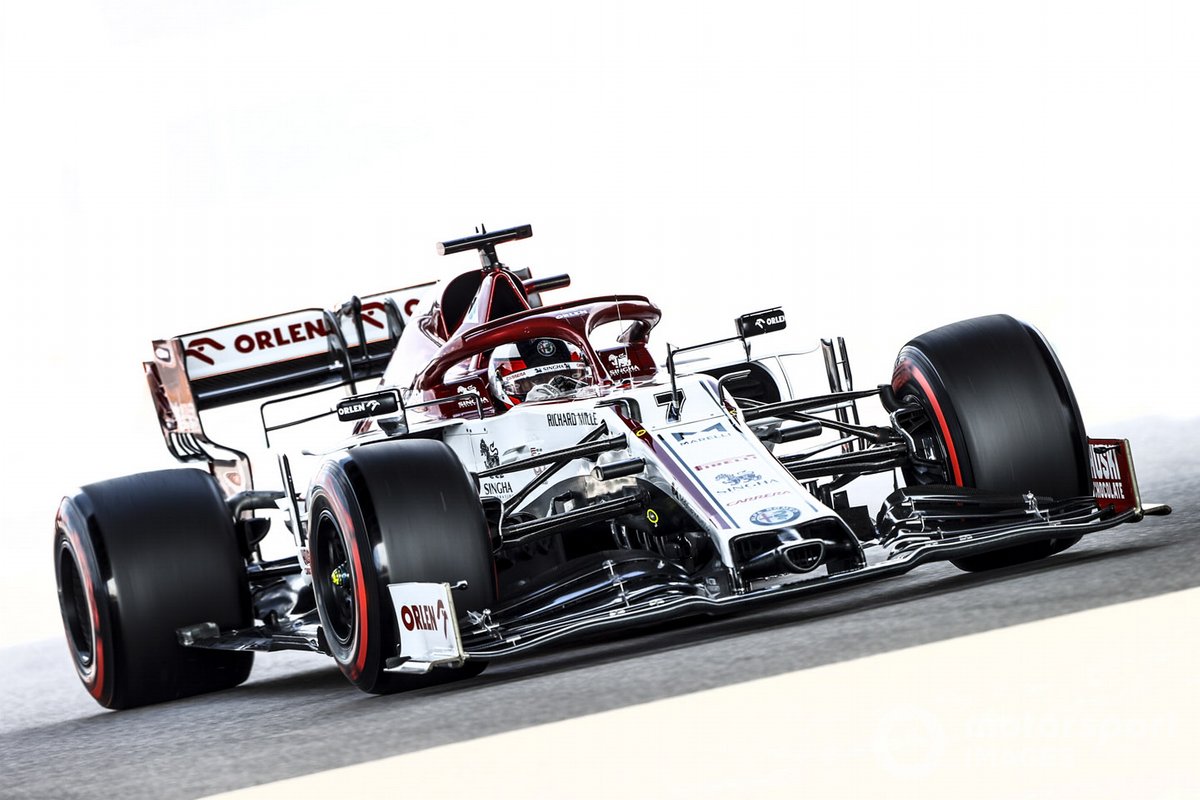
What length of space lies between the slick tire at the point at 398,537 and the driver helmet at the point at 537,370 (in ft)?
4.58

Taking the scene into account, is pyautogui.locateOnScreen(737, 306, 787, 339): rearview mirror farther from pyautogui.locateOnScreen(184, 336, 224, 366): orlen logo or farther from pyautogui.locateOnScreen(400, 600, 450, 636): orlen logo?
pyautogui.locateOnScreen(184, 336, 224, 366): orlen logo

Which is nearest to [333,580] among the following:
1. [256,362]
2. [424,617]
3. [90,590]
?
[424,617]

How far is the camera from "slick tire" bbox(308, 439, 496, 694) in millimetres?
6516

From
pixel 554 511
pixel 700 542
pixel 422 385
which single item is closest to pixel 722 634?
pixel 700 542

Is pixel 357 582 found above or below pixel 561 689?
above

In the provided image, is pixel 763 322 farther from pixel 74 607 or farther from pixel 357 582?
pixel 74 607

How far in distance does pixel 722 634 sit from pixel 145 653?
122 inches

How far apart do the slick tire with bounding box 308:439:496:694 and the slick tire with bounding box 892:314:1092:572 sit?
6.83 ft

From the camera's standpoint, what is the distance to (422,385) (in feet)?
28.2

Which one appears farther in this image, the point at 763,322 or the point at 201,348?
the point at 201,348

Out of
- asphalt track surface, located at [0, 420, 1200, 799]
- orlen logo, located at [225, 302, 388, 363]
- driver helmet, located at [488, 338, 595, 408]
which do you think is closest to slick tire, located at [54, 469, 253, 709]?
asphalt track surface, located at [0, 420, 1200, 799]

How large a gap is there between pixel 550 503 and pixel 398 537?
110 cm

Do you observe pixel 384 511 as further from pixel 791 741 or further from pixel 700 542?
pixel 791 741

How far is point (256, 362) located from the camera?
404 inches
